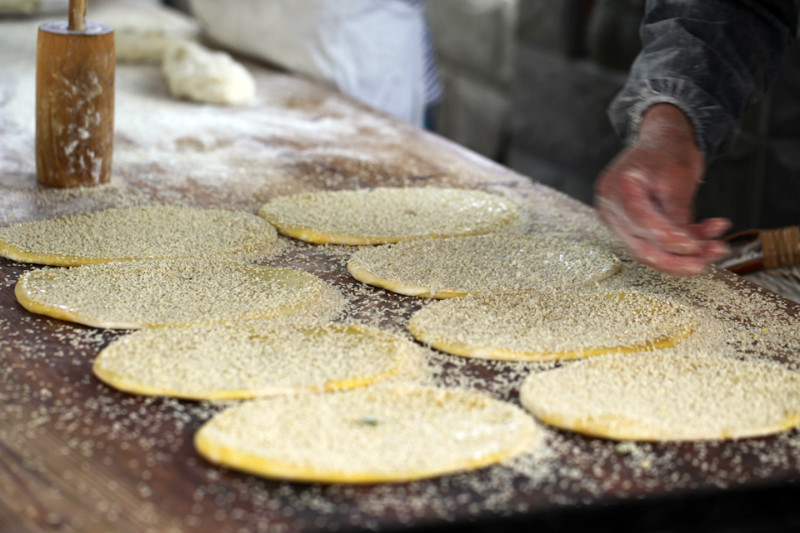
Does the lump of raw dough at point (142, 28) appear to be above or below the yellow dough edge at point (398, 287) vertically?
above

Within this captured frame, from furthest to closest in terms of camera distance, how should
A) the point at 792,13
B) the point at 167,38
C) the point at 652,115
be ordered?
the point at 167,38 → the point at 792,13 → the point at 652,115

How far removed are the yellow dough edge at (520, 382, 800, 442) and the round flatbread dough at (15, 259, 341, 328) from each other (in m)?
0.41

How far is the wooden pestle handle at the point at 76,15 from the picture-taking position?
149 centimetres

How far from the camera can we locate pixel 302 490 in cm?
75

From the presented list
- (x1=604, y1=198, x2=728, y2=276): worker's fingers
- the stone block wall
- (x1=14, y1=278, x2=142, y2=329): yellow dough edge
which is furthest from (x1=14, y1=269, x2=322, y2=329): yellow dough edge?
the stone block wall

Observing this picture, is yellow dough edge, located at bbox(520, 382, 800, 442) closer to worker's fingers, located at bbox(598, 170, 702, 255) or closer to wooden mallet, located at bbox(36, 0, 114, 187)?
worker's fingers, located at bbox(598, 170, 702, 255)

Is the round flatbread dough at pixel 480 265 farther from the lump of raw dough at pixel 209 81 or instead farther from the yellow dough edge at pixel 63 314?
the lump of raw dough at pixel 209 81

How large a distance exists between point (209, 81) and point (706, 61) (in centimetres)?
123

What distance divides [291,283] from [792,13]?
1.00 metres

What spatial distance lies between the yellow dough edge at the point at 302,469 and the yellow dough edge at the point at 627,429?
0.33 ft

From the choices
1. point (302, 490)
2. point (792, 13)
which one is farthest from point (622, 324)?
point (792, 13)

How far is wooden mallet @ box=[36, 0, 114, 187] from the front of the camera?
1.49 metres

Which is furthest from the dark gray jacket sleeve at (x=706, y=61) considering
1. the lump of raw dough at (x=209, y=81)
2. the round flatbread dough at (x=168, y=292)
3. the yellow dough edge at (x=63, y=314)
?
the lump of raw dough at (x=209, y=81)

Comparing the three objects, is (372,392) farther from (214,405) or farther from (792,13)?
(792,13)
